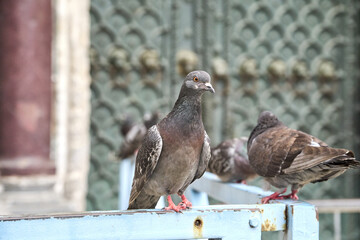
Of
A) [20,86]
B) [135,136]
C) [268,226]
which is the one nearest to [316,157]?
[268,226]

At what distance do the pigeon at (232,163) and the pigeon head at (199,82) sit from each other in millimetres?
805

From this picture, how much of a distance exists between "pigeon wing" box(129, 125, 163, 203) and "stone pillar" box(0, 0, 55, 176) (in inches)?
79.6

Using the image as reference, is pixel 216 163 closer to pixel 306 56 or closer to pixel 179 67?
pixel 179 67

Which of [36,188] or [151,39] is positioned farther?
[151,39]

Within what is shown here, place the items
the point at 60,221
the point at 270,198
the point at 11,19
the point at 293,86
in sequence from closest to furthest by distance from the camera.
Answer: the point at 60,221, the point at 270,198, the point at 11,19, the point at 293,86

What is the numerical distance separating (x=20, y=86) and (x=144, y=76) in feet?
5.64

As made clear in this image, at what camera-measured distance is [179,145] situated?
168 centimetres

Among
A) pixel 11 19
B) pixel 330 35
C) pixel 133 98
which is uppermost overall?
pixel 330 35

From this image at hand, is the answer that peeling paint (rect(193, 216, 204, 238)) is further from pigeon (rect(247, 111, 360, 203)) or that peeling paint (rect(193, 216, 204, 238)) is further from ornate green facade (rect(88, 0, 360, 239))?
ornate green facade (rect(88, 0, 360, 239))

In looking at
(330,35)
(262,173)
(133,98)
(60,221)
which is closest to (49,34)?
(133,98)

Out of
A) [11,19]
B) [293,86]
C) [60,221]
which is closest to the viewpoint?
[60,221]

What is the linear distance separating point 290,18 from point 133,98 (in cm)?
190

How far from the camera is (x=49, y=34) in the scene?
3686 millimetres

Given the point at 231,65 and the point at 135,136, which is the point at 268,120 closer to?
the point at 135,136
